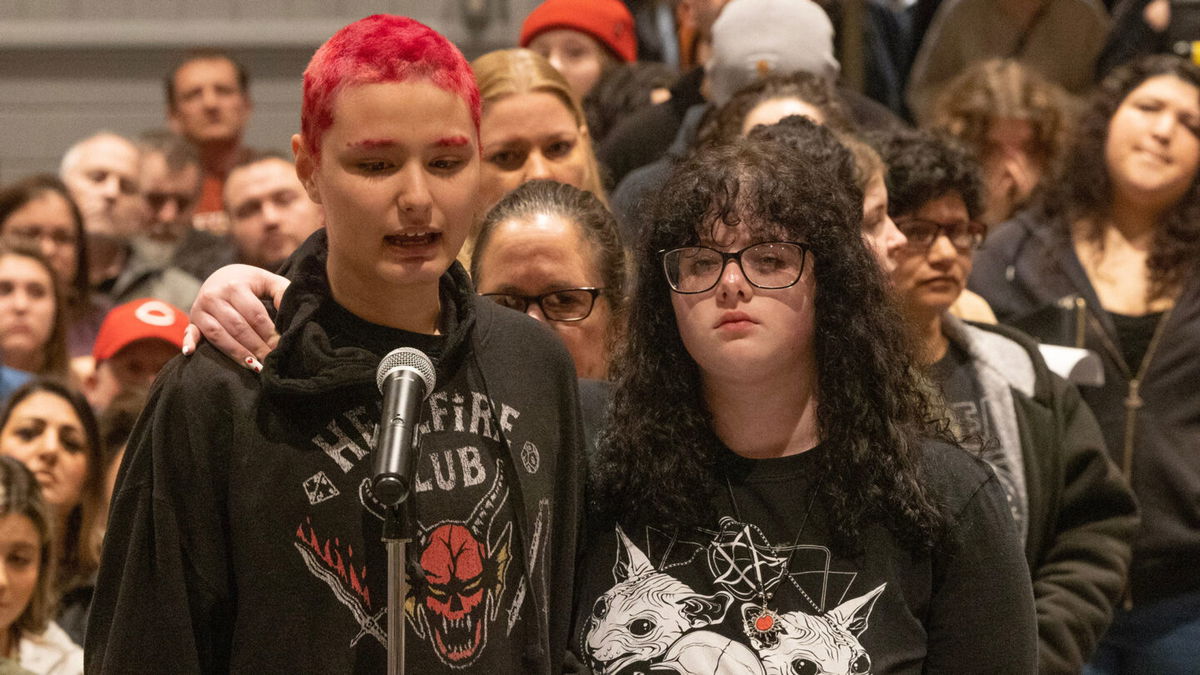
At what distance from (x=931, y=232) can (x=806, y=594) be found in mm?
1317

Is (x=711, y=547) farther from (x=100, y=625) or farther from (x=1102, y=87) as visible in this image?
(x=1102, y=87)

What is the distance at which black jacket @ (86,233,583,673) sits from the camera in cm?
194

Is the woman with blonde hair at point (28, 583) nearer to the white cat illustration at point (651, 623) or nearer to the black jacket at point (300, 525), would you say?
the black jacket at point (300, 525)

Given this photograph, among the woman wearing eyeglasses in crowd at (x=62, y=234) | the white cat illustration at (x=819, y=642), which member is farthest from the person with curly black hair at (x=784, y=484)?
the woman wearing eyeglasses in crowd at (x=62, y=234)

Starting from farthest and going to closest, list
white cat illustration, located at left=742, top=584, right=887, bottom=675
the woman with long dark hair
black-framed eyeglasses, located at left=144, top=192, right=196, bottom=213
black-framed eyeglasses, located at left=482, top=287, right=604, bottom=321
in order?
1. black-framed eyeglasses, located at left=144, top=192, right=196, bottom=213
2. the woman with long dark hair
3. black-framed eyeglasses, located at left=482, top=287, right=604, bottom=321
4. white cat illustration, located at left=742, top=584, right=887, bottom=675

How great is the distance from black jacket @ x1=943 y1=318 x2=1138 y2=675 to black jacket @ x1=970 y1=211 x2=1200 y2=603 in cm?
53

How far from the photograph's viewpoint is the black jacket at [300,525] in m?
1.94

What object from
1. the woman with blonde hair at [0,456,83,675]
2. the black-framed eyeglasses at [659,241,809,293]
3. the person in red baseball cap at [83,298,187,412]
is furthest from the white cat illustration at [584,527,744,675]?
the person in red baseball cap at [83,298,187,412]

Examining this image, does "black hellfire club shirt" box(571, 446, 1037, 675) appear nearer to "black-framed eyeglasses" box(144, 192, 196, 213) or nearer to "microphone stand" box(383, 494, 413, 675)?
"microphone stand" box(383, 494, 413, 675)

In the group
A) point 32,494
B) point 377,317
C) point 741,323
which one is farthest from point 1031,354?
point 32,494

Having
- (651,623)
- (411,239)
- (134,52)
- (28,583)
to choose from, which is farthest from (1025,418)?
(134,52)

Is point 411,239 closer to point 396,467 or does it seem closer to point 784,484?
point 396,467

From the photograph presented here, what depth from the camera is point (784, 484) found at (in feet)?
7.38

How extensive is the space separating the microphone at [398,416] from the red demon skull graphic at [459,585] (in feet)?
0.72
